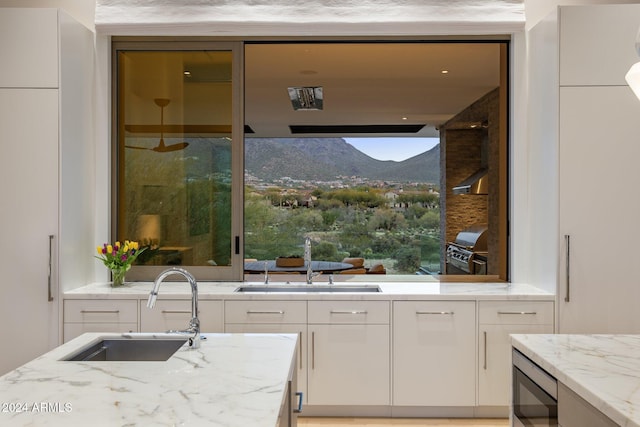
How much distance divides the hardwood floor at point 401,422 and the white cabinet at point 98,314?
1232mm

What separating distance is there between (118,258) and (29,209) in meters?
0.60

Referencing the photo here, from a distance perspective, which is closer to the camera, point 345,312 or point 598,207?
point 598,207

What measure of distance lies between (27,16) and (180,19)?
92cm

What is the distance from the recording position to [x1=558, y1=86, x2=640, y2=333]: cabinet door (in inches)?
121

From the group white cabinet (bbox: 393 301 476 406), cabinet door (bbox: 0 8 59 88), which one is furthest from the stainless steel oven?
cabinet door (bbox: 0 8 59 88)

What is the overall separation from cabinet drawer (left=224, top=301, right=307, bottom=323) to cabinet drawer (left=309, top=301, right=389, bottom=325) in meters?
0.07

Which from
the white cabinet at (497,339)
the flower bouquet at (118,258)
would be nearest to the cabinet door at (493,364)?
the white cabinet at (497,339)

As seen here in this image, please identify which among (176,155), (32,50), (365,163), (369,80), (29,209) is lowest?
(29,209)

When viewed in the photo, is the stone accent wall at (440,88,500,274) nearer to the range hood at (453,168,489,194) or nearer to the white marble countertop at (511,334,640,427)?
the range hood at (453,168,489,194)

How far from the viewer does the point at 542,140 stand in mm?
3379

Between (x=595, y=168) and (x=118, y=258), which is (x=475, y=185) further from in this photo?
(x=118, y=258)

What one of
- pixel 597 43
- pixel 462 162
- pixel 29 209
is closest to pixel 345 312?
pixel 29 209

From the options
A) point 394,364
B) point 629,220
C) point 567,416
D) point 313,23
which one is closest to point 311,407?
point 394,364

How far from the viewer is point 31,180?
125 inches
